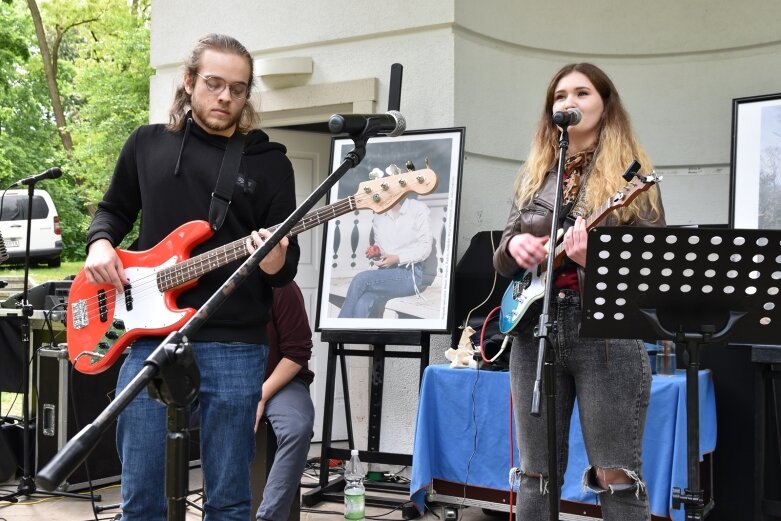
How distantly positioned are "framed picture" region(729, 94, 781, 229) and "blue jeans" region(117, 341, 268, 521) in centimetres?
330

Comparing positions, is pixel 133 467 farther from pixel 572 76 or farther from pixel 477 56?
pixel 477 56

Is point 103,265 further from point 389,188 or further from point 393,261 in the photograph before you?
point 393,261

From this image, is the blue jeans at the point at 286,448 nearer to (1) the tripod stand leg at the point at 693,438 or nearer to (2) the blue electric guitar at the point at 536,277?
(2) the blue electric guitar at the point at 536,277

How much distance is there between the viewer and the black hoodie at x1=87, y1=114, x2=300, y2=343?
2.49m

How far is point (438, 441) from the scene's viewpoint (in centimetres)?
431

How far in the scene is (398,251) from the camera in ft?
16.1

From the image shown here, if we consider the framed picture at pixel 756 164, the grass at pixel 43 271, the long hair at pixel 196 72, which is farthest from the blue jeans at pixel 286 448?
the grass at pixel 43 271

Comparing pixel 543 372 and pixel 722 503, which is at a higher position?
pixel 543 372

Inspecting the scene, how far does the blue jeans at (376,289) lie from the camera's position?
15.9 feet

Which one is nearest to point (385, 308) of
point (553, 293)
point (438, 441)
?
point (438, 441)

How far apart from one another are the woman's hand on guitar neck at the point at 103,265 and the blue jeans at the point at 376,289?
240cm

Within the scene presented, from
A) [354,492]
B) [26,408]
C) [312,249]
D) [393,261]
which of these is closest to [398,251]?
[393,261]

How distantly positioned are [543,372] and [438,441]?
202 cm

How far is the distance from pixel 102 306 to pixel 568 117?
1.54m
